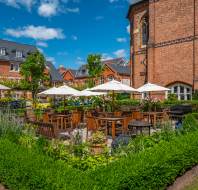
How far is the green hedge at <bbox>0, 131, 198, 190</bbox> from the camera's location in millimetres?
4773

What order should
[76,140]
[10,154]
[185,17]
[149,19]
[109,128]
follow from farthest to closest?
[149,19] → [185,17] → [109,128] → [76,140] → [10,154]

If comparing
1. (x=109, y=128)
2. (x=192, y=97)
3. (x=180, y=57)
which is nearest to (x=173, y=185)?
(x=109, y=128)

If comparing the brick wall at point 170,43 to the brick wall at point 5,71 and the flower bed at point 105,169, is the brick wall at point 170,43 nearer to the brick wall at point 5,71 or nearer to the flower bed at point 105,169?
the flower bed at point 105,169

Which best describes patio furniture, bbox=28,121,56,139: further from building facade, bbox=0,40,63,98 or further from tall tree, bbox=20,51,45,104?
building facade, bbox=0,40,63,98

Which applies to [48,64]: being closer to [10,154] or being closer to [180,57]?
[180,57]

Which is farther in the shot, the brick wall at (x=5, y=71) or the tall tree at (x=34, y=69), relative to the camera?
the brick wall at (x=5, y=71)

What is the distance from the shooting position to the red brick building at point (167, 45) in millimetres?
24516

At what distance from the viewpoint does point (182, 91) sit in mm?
25656

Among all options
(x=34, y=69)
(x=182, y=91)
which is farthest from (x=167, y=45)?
(x=34, y=69)

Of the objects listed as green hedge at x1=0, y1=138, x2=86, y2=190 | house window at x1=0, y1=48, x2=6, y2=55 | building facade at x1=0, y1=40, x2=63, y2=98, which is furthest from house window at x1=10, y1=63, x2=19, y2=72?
green hedge at x1=0, y1=138, x2=86, y2=190

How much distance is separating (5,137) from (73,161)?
2.79 metres

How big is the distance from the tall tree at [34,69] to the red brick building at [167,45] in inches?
513

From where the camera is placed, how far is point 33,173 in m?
5.14

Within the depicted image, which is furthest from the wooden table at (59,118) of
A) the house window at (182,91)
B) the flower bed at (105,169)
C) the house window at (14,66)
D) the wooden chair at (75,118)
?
the house window at (14,66)
